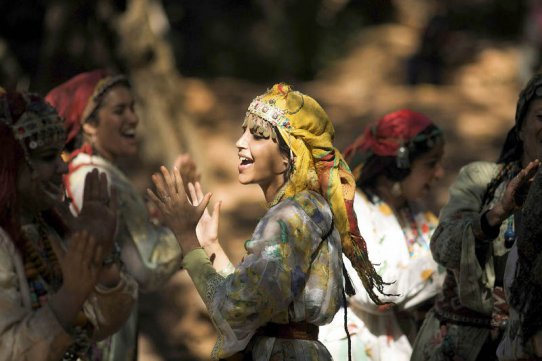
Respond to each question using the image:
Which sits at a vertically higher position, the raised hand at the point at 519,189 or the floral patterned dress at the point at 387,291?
the raised hand at the point at 519,189

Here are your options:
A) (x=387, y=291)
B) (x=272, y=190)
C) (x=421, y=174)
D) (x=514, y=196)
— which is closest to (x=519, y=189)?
(x=514, y=196)

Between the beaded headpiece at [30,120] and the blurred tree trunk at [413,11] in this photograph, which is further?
the blurred tree trunk at [413,11]

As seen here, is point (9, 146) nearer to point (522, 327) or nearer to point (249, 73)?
point (522, 327)

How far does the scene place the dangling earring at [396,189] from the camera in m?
6.04

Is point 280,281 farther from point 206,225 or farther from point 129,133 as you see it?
point 129,133

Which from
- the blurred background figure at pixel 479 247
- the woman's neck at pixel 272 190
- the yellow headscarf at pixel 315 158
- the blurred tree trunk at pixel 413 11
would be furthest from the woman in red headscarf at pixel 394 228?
the blurred tree trunk at pixel 413 11

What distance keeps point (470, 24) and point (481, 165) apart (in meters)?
16.2

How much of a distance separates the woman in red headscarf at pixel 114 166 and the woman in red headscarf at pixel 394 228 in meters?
1.25

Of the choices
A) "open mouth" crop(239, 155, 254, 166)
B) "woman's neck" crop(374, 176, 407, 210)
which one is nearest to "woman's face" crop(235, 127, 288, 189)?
"open mouth" crop(239, 155, 254, 166)

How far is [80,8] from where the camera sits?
1256 centimetres

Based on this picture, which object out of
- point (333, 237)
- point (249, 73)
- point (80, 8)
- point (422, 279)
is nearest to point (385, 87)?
point (249, 73)

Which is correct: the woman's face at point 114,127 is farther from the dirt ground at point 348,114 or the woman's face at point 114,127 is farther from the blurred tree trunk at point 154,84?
the blurred tree trunk at point 154,84

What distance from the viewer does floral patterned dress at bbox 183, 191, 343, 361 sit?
4086 millimetres

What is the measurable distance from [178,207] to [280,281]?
0.58m
